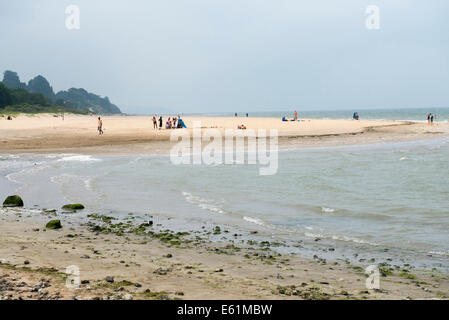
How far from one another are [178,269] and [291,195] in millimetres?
10046

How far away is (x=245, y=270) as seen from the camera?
855cm

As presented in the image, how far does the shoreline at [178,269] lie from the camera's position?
6.94 meters

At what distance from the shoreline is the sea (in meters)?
1.07

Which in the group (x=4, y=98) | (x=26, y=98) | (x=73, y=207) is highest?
(x=26, y=98)

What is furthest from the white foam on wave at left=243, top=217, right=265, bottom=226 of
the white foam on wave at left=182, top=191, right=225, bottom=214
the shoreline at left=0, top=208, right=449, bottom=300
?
the shoreline at left=0, top=208, right=449, bottom=300

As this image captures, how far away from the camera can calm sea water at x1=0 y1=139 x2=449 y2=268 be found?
38.2 feet

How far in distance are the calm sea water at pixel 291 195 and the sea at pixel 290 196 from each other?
33 mm

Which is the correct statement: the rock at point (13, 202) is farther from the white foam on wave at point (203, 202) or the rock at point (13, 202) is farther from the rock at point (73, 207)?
the white foam on wave at point (203, 202)

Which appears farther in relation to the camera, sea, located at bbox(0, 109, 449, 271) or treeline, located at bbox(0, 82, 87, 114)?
treeline, located at bbox(0, 82, 87, 114)

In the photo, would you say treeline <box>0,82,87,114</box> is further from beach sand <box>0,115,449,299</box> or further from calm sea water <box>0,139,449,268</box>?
beach sand <box>0,115,449,299</box>

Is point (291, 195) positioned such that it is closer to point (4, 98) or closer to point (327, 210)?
point (327, 210)

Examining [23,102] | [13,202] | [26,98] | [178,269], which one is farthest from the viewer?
[26,98]

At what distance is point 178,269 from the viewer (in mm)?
8375

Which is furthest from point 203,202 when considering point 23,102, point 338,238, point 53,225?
point 23,102
